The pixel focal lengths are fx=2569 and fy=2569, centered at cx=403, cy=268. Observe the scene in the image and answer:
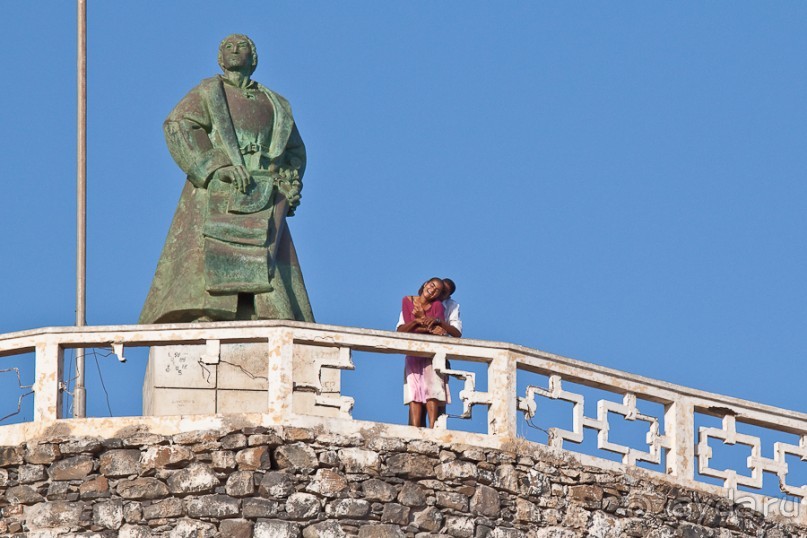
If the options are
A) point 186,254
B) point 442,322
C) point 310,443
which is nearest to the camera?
point 310,443

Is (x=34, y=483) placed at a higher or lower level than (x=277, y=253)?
lower

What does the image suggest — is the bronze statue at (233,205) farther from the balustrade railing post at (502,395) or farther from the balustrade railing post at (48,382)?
the balustrade railing post at (502,395)

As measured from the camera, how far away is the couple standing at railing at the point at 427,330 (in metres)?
19.1

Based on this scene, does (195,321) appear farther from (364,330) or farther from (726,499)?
(726,499)

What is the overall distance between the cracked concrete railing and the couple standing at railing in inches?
8.0

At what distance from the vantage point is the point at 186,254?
20938 mm

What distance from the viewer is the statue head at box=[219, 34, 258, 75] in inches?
847

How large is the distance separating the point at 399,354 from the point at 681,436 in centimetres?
245

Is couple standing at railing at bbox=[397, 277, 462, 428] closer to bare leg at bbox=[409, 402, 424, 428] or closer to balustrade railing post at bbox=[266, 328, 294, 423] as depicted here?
bare leg at bbox=[409, 402, 424, 428]

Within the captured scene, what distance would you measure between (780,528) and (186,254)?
5.25 metres

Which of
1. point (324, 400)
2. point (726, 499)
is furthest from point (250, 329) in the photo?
point (726, 499)

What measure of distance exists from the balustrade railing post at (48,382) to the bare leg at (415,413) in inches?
102

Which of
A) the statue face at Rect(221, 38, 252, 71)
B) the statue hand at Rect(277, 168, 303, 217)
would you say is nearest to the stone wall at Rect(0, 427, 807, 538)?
the statue hand at Rect(277, 168, 303, 217)

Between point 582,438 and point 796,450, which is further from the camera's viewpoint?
point 796,450
